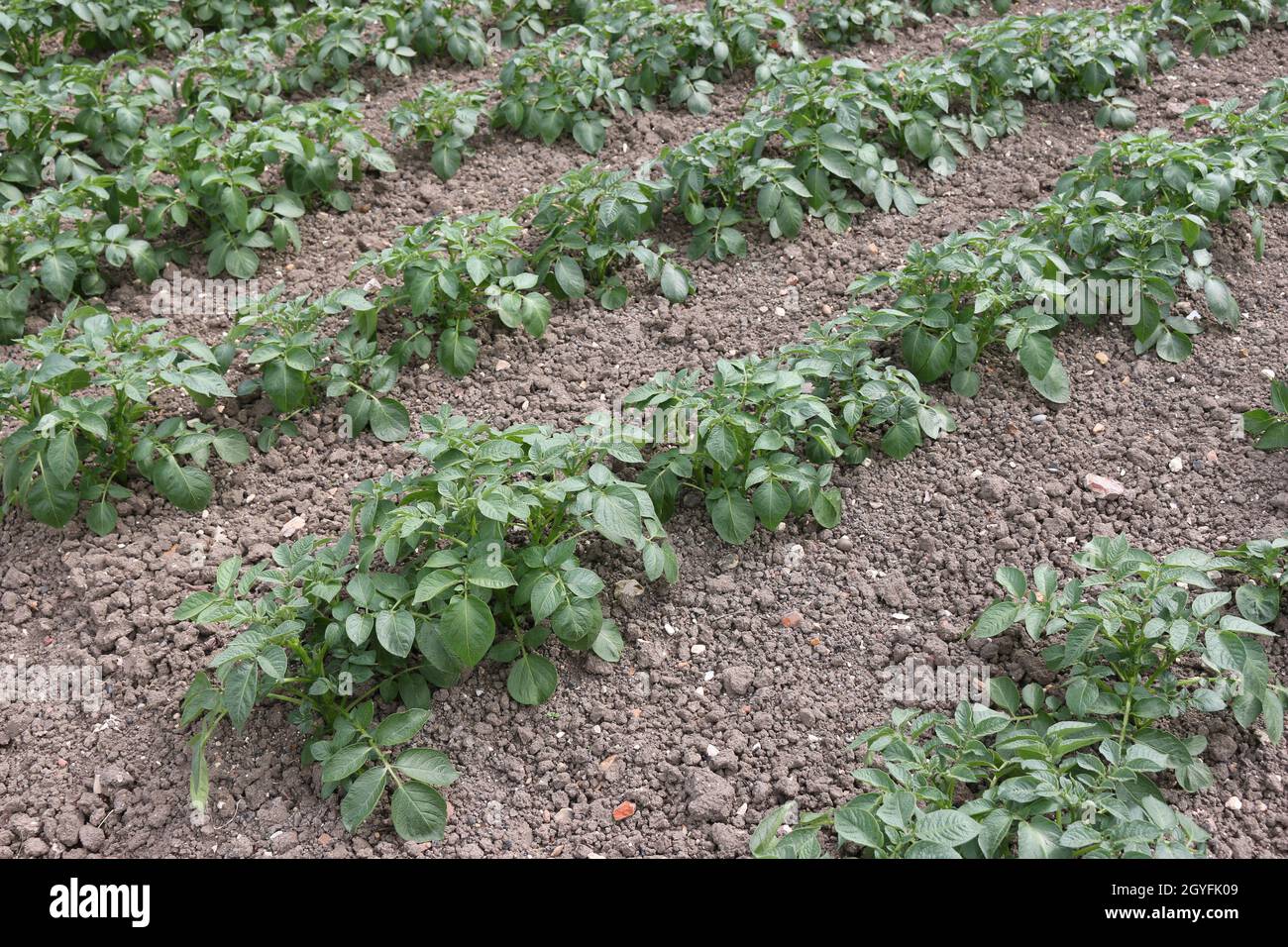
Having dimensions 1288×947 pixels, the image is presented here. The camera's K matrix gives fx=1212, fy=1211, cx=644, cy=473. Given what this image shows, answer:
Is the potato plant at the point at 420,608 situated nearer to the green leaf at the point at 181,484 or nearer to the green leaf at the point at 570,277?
the green leaf at the point at 181,484

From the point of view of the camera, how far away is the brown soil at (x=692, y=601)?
3131 mm

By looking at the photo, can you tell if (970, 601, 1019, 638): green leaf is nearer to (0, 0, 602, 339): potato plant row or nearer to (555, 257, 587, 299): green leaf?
(555, 257, 587, 299): green leaf

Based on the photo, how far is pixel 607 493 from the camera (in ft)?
10.9

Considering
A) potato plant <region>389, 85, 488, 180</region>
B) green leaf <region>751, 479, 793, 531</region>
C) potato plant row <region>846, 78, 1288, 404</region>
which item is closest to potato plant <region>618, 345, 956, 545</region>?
green leaf <region>751, 479, 793, 531</region>

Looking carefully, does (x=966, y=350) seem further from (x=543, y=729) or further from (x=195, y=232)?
(x=195, y=232)

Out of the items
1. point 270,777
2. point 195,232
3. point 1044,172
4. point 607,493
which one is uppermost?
point 1044,172

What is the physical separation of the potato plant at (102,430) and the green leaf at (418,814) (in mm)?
1426

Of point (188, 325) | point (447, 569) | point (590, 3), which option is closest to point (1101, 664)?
point (447, 569)

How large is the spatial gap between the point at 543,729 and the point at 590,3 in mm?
4176

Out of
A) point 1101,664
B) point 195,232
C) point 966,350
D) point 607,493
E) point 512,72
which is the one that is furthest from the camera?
point 512,72

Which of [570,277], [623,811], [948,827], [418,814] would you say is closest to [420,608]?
[418,814]

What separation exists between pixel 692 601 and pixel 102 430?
188cm

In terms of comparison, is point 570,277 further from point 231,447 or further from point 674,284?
point 231,447

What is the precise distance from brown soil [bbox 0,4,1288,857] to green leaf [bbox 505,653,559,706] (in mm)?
74
